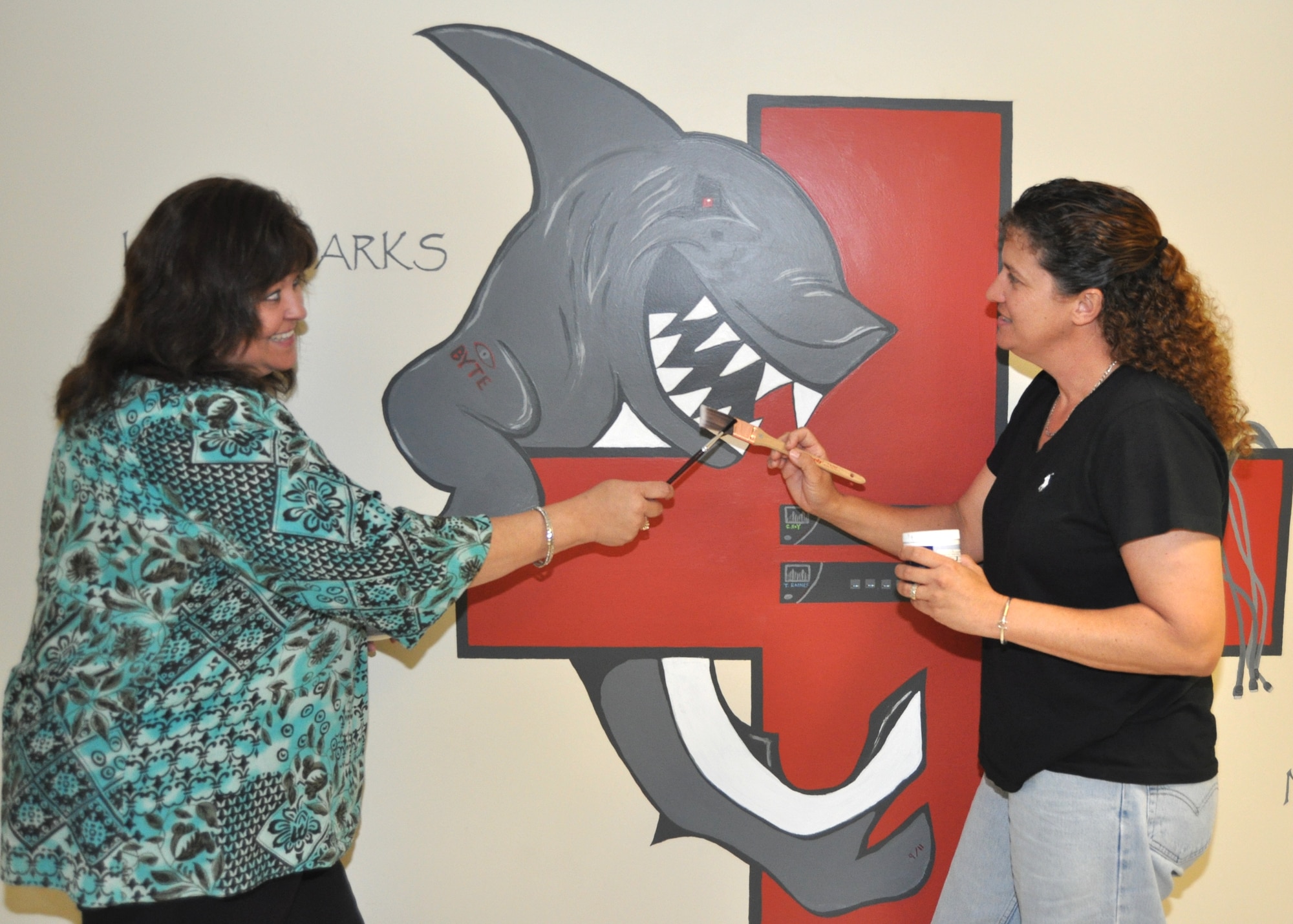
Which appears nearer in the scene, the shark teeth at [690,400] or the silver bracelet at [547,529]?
the silver bracelet at [547,529]

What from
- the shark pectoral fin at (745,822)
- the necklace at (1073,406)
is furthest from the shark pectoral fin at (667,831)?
the necklace at (1073,406)

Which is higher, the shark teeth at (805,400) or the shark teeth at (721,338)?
the shark teeth at (721,338)

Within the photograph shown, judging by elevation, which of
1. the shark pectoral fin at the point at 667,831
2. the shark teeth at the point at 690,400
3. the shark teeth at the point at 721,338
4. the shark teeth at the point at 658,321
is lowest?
the shark pectoral fin at the point at 667,831

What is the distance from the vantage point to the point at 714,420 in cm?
162

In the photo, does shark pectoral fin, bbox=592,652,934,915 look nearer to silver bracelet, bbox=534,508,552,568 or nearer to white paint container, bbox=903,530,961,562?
silver bracelet, bbox=534,508,552,568

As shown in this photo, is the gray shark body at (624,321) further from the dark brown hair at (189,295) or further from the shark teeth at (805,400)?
the dark brown hair at (189,295)

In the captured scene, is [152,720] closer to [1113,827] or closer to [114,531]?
[114,531]

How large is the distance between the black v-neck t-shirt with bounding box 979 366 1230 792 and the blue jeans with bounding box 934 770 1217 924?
2 centimetres

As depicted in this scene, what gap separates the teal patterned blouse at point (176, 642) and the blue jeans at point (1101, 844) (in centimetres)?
100

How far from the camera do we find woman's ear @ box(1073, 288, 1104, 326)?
1.32 metres

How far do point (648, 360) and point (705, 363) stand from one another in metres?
0.11

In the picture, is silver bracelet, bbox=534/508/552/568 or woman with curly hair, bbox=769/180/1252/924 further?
silver bracelet, bbox=534/508/552/568

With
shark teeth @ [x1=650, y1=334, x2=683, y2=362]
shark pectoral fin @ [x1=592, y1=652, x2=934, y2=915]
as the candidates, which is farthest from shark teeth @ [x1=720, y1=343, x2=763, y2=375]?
shark pectoral fin @ [x1=592, y1=652, x2=934, y2=915]

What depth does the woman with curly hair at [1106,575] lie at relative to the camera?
1.21 meters
